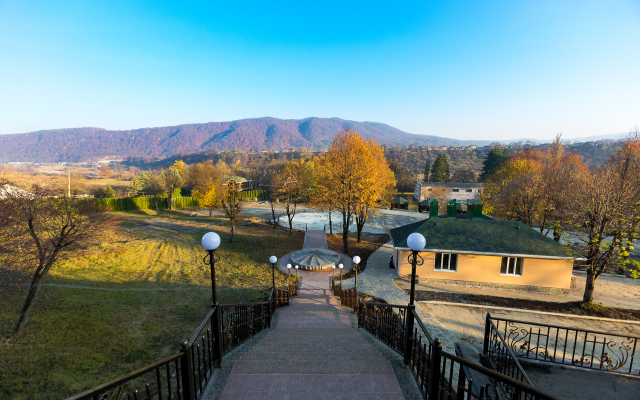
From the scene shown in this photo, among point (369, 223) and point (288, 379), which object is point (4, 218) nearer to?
point (288, 379)

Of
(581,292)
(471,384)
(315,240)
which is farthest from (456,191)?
(471,384)

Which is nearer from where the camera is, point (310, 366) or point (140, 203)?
point (310, 366)

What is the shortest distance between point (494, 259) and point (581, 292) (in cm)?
509

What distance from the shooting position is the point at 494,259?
598 inches

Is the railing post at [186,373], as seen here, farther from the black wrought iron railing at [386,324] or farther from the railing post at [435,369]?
the black wrought iron railing at [386,324]

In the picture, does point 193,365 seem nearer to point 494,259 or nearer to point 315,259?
point 315,259

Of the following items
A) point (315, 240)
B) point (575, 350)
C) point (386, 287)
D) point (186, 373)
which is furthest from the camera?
point (315, 240)

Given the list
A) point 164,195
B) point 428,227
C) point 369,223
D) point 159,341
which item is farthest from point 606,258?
point 164,195

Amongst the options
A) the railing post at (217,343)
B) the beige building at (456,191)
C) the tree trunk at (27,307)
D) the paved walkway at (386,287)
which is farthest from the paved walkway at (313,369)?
the beige building at (456,191)

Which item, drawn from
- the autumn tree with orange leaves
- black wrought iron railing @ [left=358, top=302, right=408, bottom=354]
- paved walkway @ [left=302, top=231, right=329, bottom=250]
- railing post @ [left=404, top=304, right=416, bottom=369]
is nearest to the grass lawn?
paved walkway @ [left=302, top=231, right=329, bottom=250]

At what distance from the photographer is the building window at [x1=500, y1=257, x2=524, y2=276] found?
15133 millimetres

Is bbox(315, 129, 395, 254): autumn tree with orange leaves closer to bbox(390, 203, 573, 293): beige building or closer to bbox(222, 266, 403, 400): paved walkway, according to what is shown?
Answer: bbox(390, 203, 573, 293): beige building

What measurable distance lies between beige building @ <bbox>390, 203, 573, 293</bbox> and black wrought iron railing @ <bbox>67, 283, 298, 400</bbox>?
10527 millimetres

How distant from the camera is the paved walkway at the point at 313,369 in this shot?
14.0ft
